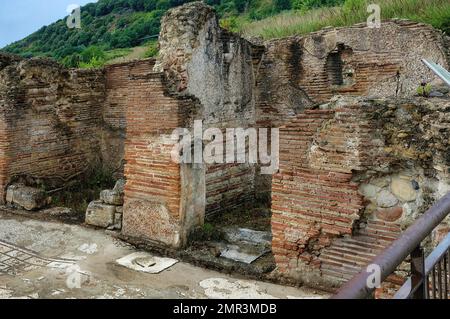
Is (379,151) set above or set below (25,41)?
below

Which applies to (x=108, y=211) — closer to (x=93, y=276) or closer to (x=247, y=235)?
(x=93, y=276)

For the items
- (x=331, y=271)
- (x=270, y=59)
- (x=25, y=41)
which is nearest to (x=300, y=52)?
(x=270, y=59)

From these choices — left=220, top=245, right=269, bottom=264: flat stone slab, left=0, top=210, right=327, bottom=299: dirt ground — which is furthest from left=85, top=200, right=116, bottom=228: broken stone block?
left=220, top=245, right=269, bottom=264: flat stone slab

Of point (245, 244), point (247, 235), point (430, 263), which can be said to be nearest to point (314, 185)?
point (245, 244)

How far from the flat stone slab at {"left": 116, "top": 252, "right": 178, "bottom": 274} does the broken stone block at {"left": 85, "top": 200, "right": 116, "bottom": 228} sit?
1037mm

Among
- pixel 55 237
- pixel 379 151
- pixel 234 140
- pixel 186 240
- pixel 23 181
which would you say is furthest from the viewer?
pixel 23 181

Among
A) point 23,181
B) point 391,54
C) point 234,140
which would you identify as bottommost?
point 23,181

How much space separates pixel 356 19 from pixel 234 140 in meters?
3.44

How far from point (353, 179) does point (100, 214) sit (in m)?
3.76

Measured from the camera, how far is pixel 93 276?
525cm

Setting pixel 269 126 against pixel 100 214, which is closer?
pixel 100 214

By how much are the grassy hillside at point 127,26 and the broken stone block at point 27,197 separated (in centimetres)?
549

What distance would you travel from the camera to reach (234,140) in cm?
749

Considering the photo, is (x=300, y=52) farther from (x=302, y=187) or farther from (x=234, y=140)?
(x=302, y=187)
